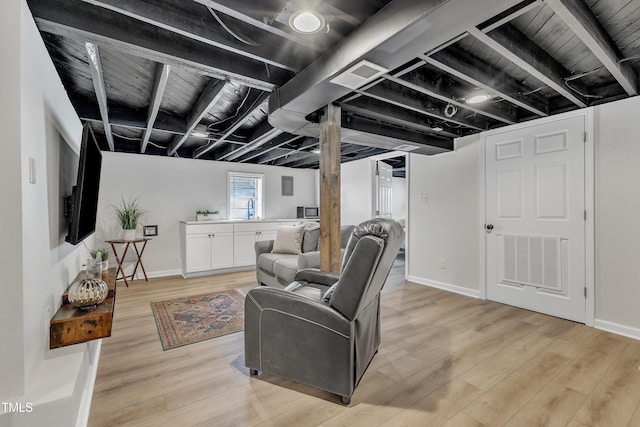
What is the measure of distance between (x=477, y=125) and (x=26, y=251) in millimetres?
4116

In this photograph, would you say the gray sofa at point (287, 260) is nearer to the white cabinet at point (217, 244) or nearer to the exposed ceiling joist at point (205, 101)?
the white cabinet at point (217, 244)

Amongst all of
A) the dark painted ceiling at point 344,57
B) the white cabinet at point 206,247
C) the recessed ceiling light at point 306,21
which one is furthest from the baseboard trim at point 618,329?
the white cabinet at point 206,247

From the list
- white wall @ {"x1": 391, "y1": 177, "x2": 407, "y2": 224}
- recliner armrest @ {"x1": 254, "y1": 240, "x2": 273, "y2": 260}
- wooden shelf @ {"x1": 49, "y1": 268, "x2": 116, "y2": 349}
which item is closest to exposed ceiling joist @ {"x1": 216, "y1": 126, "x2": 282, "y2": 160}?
recliner armrest @ {"x1": 254, "y1": 240, "x2": 273, "y2": 260}

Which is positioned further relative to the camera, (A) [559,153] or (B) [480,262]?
(B) [480,262]

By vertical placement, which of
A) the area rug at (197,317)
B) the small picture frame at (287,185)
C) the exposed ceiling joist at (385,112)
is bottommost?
the area rug at (197,317)

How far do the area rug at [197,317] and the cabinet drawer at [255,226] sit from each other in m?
1.58

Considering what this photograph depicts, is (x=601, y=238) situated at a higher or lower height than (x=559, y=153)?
lower

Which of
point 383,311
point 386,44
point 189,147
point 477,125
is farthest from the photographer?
point 189,147

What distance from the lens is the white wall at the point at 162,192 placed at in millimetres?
4578

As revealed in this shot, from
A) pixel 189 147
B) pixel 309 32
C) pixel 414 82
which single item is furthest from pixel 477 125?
pixel 189 147

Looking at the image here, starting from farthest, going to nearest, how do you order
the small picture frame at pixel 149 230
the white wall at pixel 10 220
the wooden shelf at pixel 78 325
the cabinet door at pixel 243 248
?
the cabinet door at pixel 243 248 < the small picture frame at pixel 149 230 < the wooden shelf at pixel 78 325 < the white wall at pixel 10 220

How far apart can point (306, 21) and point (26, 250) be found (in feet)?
5.61

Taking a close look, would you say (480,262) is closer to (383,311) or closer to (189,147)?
(383,311)

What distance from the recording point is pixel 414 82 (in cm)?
229
